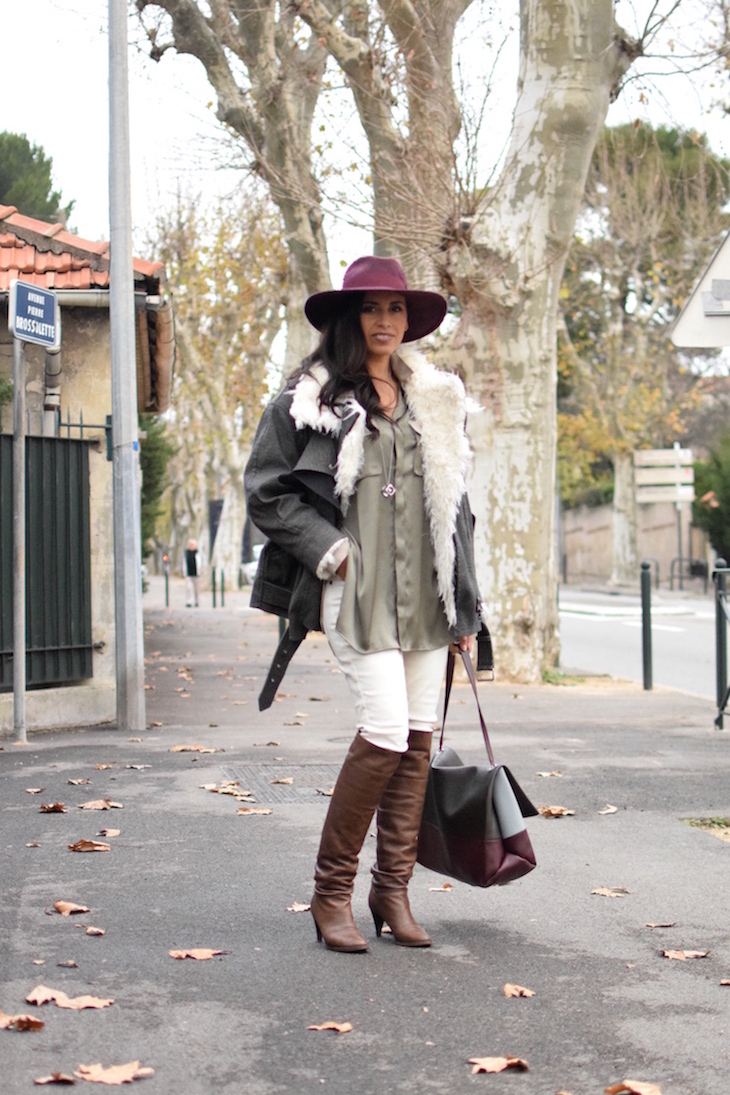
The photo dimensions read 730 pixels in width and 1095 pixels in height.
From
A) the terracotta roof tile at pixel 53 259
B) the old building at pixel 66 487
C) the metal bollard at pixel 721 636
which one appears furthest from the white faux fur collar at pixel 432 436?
the terracotta roof tile at pixel 53 259

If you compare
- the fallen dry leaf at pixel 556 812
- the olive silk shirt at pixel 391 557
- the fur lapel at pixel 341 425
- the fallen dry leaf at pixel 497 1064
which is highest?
the fur lapel at pixel 341 425

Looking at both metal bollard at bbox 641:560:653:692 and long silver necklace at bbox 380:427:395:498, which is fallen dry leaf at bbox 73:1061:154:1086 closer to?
long silver necklace at bbox 380:427:395:498

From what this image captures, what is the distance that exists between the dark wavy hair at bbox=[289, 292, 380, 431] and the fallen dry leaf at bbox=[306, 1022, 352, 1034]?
1669 millimetres

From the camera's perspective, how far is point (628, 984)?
383cm

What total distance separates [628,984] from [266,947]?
102 cm

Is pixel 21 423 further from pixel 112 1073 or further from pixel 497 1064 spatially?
pixel 497 1064

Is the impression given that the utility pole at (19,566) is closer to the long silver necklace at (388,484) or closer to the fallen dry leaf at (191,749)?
the fallen dry leaf at (191,749)

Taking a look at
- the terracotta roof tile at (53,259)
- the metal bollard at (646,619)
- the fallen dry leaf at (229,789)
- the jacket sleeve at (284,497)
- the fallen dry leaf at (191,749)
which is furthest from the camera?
the metal bollard at (646,619)

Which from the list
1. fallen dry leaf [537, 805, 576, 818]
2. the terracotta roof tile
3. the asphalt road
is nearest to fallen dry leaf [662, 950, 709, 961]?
fallen dry leaf [537, 805, 576, 818]

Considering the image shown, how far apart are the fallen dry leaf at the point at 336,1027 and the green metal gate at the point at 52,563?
591 cm

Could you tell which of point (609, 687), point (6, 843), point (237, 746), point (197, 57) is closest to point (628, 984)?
point (6, 843)

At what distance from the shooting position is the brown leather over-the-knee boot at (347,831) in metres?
3.99

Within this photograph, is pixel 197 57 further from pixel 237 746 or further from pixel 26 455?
pixel 237 746

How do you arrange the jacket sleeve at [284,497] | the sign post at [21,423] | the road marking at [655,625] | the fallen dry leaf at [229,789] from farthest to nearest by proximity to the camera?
the road marking at [655,625] → the sign post at [21,423] → the fallen dry leaf at [229,789] → the jacket sleeve at [284,497]
